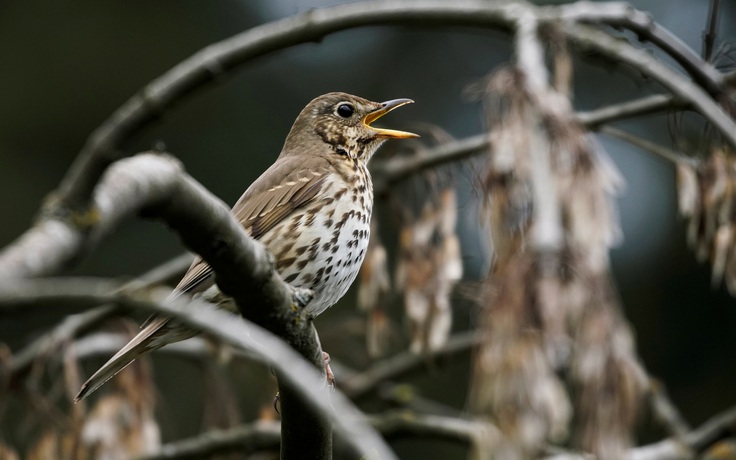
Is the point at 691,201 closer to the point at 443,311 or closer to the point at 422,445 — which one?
the point at 443,311

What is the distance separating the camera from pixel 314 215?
181 inches

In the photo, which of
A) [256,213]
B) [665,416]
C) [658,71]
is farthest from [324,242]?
[665,416]

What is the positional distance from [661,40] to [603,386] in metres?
1.99

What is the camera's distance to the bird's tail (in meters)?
4.04

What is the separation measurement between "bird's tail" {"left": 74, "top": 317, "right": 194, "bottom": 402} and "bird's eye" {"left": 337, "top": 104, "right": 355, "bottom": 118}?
4.85 ft

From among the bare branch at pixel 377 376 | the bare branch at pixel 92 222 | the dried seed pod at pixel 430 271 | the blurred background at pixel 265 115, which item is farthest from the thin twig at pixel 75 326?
the blurred background at pixel 265 115

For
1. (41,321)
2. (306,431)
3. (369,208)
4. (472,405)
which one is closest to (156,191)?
(472,405)

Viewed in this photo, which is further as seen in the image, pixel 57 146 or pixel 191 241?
pixel 57 146

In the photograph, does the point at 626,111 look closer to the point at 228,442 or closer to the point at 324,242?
the point at 324,242

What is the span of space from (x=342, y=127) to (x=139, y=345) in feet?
5.20

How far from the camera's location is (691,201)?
4.14 m

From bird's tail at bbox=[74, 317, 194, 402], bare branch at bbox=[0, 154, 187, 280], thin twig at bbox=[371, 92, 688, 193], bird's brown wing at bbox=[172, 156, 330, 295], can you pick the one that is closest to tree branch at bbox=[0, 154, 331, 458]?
bare branch at bbox=[0, 154, 187, 280]

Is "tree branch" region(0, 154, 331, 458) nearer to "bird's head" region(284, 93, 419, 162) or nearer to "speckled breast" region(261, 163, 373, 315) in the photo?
"speckled breast" region(261, 163, 373, 315)

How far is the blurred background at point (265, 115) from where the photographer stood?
10906mm
